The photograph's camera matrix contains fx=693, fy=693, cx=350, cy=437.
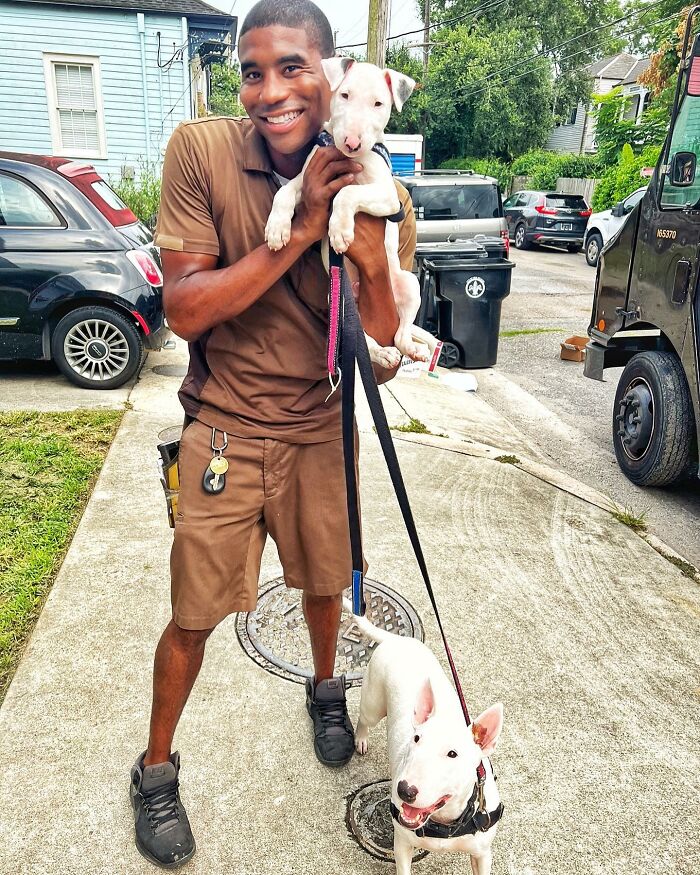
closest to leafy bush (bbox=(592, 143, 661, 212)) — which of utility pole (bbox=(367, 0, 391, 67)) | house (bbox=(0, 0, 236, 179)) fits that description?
utility pole (bbox=(367, 0, 391, 67))

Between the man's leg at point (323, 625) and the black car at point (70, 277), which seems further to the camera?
the black car at point (70, 277)

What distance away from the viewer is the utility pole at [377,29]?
43.3 feet

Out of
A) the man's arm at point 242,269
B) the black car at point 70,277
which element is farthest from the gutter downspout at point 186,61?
the man's arm at point 242,269

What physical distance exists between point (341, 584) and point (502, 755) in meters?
0.93

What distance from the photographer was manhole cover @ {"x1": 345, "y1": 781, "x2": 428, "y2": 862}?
2113 millimetres

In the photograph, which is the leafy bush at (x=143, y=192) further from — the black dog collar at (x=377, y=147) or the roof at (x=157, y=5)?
the black dog collar at (x=377, y=147)

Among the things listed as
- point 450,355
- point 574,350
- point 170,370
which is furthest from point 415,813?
point 574,350

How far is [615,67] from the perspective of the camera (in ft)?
141

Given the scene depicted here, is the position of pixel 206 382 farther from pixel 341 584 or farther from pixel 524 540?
pixel 524 540

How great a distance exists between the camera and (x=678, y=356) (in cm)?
476

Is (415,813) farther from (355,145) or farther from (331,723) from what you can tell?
(355,145)

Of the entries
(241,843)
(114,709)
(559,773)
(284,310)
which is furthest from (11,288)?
(559,773)

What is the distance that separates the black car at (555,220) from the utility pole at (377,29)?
848 cm

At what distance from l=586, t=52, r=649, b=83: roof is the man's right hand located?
153 ft
